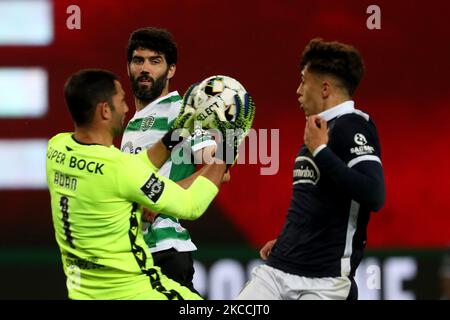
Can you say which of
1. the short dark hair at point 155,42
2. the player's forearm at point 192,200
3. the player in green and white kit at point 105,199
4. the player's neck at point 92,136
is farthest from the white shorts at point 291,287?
the short dark hair at point 155,42

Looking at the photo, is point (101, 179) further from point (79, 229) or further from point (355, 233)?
point (355, 233)

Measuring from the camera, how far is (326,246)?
3.88 m

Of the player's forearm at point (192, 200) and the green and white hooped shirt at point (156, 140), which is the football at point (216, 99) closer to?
the player's forearm at point (192, 200)

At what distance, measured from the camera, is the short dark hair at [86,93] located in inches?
147

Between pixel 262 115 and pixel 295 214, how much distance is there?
1.98 metres

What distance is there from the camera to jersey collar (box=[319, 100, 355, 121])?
3.96 metres

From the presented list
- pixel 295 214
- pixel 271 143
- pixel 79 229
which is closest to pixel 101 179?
pixel 79 229

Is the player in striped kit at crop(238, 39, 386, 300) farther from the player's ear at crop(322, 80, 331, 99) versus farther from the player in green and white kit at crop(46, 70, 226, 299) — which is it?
the player in green and white kit at crop(46, 70, 226, 299)

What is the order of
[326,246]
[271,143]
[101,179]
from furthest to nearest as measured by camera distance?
1. [271,143]
2. [326,246]
3. [101,179]

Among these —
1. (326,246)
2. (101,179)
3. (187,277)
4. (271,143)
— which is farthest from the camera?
(271,143)

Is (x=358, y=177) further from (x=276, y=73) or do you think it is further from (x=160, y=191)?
(x=276, y=73)

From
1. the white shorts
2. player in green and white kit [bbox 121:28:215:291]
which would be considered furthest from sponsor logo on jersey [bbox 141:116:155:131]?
the white shorts

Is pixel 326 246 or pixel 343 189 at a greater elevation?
pixel 343 189

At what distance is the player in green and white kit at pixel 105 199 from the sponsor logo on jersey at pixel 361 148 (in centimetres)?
52
